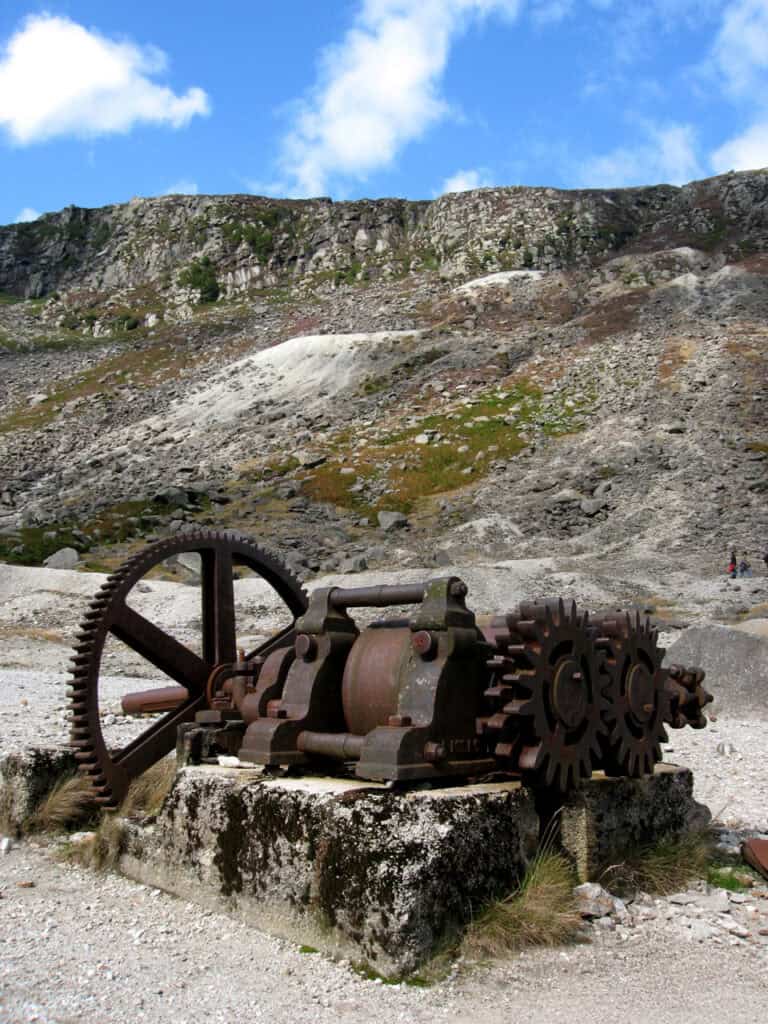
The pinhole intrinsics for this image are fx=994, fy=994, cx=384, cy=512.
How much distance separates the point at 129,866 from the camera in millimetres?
5801

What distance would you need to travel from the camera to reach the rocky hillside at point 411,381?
35812 millimetres

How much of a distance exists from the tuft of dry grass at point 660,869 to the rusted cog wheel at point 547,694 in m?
0.60

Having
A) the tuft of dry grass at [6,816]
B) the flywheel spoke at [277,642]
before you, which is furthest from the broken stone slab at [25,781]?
the flywheel spoke at [277,642]

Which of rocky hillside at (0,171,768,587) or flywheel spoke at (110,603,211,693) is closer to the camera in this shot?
flywheel spoke at (110,603,211,693)

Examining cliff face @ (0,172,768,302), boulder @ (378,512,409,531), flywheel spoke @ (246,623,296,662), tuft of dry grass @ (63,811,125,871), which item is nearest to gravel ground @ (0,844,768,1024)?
tuft of dry grass @ (63,811,125,871)

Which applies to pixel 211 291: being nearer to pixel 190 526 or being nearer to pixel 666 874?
pixel 190 526

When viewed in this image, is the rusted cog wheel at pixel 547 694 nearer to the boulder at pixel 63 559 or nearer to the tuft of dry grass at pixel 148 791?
the tuft of dry grass at pixel 148 791

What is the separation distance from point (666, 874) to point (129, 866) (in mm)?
3057

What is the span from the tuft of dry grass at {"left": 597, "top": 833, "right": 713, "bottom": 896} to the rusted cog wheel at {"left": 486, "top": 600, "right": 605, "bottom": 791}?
1.98 ft

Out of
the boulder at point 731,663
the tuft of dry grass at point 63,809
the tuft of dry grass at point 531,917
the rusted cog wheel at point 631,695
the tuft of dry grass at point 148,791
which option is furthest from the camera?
the boulder at point 731,663

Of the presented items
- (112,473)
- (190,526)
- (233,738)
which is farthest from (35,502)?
(233,738)

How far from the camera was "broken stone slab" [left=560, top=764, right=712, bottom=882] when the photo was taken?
5203 mm

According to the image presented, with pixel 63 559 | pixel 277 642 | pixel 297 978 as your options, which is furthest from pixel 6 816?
pixel 63 559

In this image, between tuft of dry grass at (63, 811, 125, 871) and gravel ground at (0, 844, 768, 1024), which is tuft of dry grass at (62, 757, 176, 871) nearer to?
tuft of dry grass at (63, 811, 125, 871)
